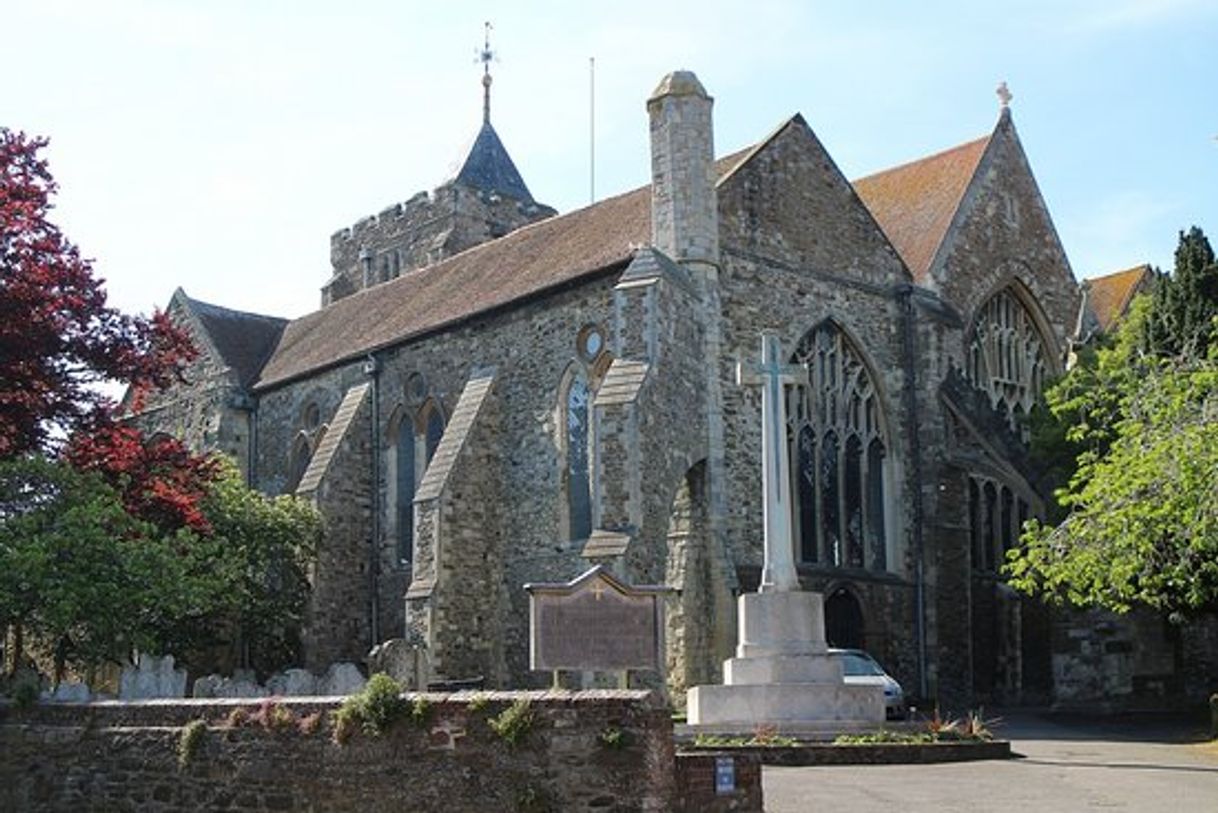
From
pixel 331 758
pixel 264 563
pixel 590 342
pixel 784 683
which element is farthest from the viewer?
pixel 264 563

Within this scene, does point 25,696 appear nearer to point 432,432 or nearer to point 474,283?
point 432,432

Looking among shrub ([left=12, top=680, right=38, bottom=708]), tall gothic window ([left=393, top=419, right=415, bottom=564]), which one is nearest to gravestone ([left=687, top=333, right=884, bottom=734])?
shrub ([left=12, top=680, right=38, bottom=708])

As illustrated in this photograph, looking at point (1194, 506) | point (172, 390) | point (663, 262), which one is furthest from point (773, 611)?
point (172, 390)

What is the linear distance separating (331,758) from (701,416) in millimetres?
14494

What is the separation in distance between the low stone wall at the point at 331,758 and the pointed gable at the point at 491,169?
34367mm

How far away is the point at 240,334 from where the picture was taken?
41250mm

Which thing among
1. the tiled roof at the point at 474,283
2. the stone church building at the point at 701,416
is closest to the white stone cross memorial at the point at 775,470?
the stone church building at the point at 701,416

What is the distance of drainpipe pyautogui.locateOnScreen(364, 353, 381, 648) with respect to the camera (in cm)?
3256

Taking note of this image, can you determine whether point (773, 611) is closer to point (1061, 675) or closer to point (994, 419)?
point (1061, 675)

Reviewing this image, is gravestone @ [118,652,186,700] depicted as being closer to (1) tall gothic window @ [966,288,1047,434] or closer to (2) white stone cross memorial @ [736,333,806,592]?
(2) white stone cross memorial @ [736,333,806,592]

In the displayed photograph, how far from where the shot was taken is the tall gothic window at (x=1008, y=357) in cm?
3441

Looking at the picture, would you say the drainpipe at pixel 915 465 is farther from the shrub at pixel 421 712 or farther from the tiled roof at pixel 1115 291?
the shrub at pixel 421 712

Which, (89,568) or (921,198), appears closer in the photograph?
(89,568)

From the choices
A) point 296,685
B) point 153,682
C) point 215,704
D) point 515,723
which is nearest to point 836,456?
point 296,685
